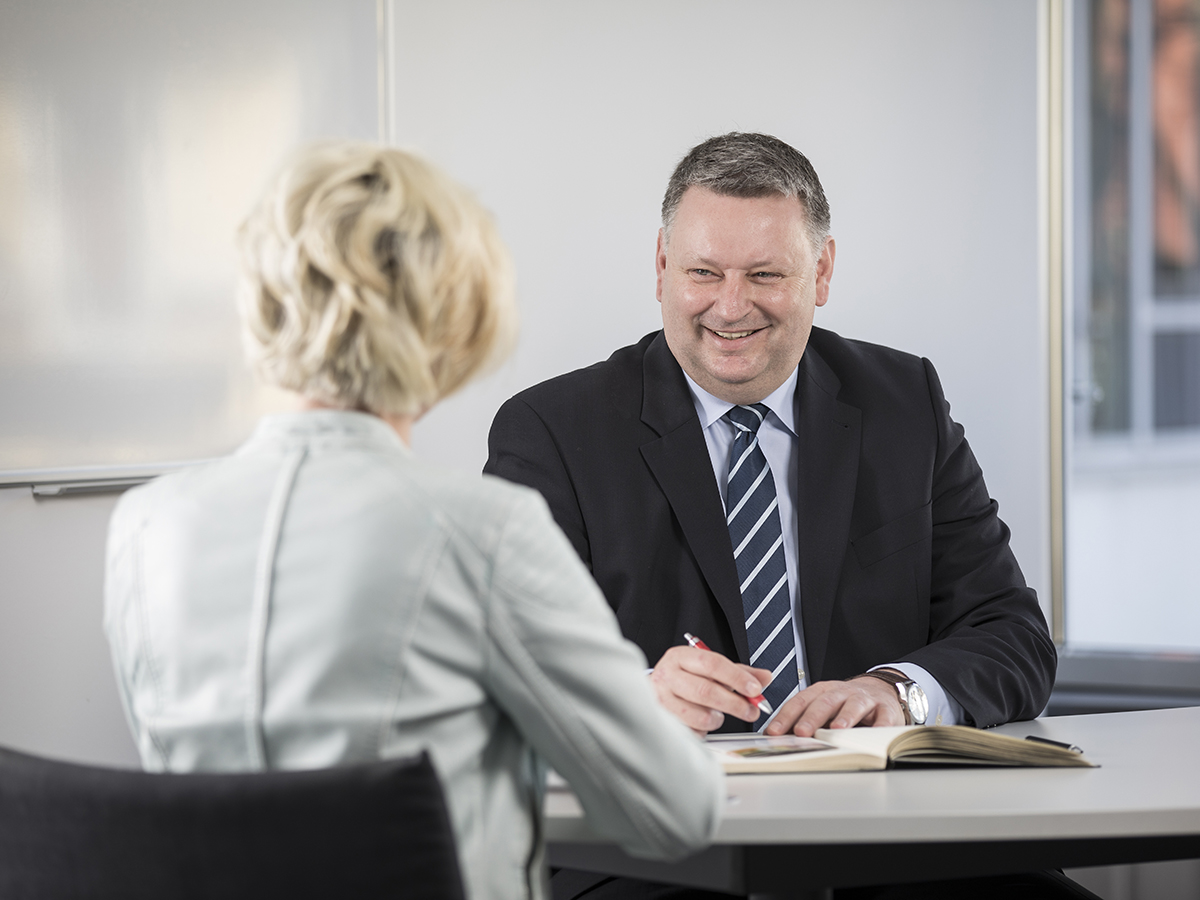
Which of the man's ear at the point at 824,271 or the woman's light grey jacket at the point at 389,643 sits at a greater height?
the man's ear at the point at 824,271

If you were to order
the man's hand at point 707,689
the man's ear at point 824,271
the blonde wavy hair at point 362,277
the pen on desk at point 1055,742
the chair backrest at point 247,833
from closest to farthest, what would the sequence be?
the chair backrest at point 247,833
the blonde wavy hair at point 362,277
the pen on desk at point 1055,742
the man's hand at point 707,689
the man's ear at point 824,271

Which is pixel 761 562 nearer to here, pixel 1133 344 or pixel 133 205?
pixel 133 205

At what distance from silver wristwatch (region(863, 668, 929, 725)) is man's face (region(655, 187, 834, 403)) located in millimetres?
612

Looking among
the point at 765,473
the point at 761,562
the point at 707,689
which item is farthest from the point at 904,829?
the point at 765,473

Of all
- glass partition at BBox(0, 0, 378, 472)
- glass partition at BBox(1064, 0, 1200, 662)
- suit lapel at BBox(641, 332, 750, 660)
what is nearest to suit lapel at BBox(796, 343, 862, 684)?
suit lapel at BBox(641, 332, 750, 660)

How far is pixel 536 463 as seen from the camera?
1.98 metres

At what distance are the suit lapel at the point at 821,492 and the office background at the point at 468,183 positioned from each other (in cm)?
66

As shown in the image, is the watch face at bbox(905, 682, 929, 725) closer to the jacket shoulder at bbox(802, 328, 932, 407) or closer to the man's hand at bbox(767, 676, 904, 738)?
the man's hand at bbox(767, 676, 904, 738)

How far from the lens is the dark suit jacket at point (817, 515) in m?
1.87

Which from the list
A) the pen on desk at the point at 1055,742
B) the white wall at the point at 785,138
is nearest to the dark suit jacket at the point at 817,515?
the pen on desk at the point at 1055,742

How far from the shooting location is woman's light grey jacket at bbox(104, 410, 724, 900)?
33.9 inches

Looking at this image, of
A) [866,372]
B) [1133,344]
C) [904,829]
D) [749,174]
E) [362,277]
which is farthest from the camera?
[1133,344]

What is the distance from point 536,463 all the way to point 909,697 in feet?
2.42

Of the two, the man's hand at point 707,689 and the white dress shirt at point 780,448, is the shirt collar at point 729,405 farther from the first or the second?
the man's hand at point 707,689
